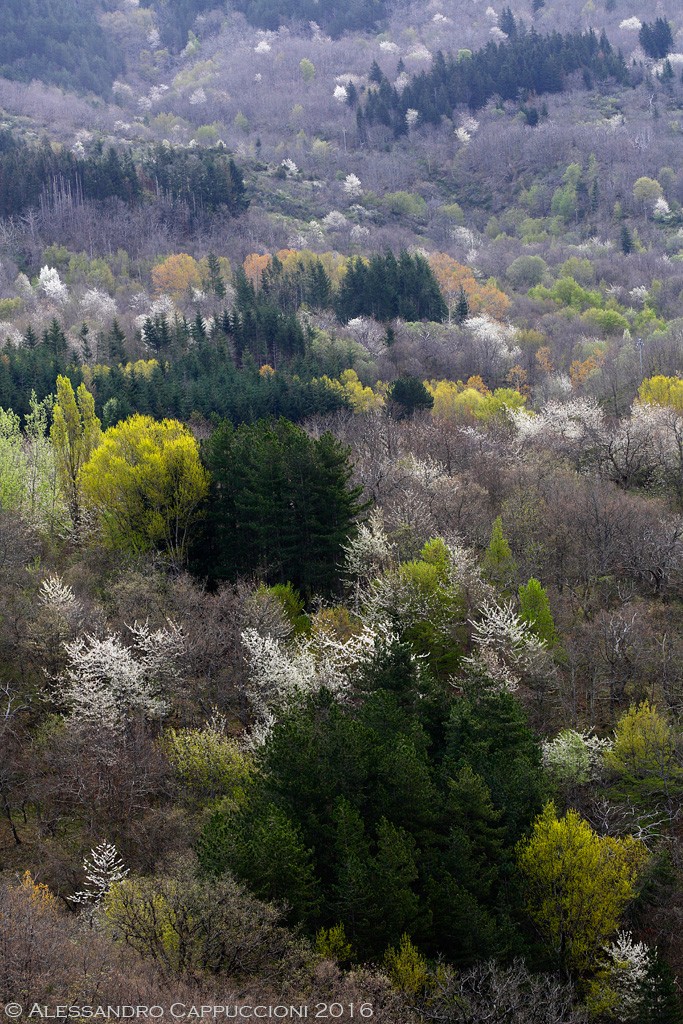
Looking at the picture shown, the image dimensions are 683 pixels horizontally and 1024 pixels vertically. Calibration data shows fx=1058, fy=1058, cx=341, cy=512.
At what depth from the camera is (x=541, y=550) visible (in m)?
48.2

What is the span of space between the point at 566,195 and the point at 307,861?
12779cm

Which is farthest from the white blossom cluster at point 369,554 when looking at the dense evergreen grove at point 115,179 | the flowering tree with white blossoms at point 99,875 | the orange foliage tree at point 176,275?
the dense evergreen grove at point 115,179

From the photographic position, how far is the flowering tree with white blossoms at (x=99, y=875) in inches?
1224

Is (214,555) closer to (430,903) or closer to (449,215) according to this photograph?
(430,903)

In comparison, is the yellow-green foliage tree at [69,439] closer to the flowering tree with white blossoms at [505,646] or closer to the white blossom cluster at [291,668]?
the white blossom cluster at [291,668]

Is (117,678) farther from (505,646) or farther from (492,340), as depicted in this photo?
(492,340)

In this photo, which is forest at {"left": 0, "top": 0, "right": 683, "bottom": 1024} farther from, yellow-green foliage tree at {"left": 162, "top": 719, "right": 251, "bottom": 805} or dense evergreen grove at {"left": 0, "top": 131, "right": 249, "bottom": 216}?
dense evergreen grove at {"left": 0, "top": 131, "right": 249, "bottom": 216}

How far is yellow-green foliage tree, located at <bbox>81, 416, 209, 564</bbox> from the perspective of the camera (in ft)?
160

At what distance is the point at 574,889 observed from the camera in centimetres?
3180

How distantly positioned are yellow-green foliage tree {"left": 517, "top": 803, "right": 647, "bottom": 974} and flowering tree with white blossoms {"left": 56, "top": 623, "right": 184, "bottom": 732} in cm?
1450

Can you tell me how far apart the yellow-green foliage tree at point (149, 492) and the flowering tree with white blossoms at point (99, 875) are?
17399mm

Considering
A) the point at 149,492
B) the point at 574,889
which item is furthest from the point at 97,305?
the point at 574,889

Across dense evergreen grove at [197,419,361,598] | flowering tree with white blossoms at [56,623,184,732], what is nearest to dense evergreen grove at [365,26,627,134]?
dense evergreen grove at [197,419,361,598]

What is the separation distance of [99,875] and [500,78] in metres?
170
